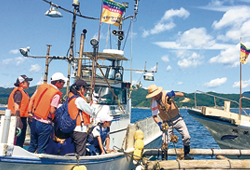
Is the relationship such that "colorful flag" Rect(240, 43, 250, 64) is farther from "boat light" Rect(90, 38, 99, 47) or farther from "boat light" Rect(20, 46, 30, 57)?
"boat light" Rect(20, 46, 30, 57)

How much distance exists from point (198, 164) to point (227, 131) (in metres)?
5.05

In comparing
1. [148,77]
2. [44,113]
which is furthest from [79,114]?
[148,77]

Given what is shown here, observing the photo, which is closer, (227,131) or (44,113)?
(44,113)

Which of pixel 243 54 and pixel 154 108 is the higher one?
pixel 243 54

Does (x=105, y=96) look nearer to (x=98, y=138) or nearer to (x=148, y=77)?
(x=148, y=77)

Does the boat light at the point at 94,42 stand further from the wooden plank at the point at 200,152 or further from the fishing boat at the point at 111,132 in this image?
the wooden plank at the point at 200,152

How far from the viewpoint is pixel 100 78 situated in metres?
10.1

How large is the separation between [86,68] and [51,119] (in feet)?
20.1

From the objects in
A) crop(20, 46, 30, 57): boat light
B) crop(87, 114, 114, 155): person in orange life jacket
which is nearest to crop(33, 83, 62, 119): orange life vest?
crop(87, 114, 114, 155): person in orange life jacket

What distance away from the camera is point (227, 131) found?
10.3 meters

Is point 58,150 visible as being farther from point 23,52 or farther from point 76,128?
point 23,52

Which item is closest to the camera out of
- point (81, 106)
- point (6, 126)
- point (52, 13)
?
point (6, 126)

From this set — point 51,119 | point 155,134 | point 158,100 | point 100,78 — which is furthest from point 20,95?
point 155,134

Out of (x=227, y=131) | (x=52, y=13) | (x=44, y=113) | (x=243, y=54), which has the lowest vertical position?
(x=227, y=131)
